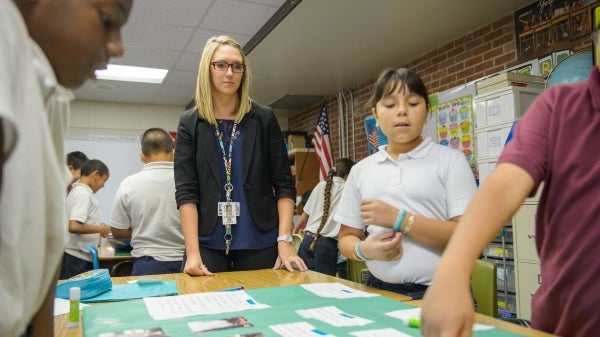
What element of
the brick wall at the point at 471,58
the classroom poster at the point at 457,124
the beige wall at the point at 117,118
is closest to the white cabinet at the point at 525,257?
the classroom poster at the point at 457,124

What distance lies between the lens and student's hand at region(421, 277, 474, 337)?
1.77 ft

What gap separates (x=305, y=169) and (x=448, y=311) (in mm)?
6216

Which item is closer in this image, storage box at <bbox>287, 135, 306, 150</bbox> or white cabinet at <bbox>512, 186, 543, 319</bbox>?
white cabinet at <bbox>512, 186, 543, 319</bbox>

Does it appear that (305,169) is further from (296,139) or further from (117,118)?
(117,118)

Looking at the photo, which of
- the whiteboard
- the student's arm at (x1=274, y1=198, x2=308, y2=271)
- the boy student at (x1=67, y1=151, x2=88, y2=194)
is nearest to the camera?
the student's arm at (x1=274, y1=198, x2=308, y2=271)

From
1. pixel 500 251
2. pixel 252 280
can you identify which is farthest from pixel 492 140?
pixel 252 280

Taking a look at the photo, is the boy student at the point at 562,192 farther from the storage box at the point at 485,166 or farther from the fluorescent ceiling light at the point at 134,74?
the fluorescent ceiling light at the point at 134,74

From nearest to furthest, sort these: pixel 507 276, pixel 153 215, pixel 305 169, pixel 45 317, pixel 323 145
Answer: pixel 45 317
pixel 153 215
pixel 507 276
pixel 323 145
pixel 305 169

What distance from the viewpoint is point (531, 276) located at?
289 cm

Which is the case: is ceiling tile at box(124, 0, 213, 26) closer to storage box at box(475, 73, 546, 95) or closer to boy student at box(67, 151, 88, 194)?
boy student at box(67, 151, 88, 194)

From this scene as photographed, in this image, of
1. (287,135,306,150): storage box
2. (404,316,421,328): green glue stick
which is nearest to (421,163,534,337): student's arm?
(404,316,421,328): green glue stick

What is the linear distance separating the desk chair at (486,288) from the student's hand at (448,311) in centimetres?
80

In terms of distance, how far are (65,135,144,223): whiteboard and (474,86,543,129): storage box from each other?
Answer: 216 inches

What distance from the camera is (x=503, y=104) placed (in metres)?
3.14
